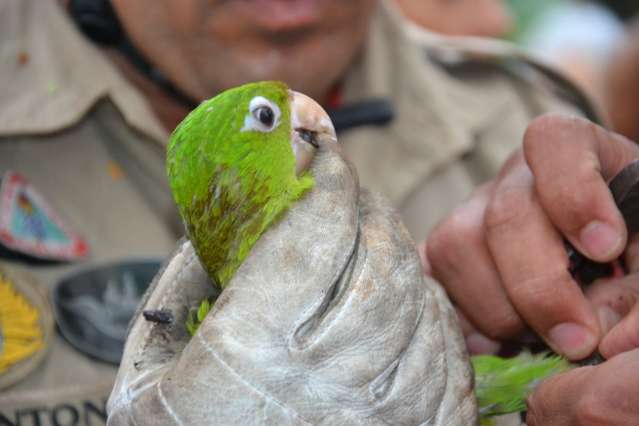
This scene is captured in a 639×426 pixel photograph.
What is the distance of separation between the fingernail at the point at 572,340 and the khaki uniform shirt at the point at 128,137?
3.19 ft

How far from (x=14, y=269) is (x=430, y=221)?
1.01 m

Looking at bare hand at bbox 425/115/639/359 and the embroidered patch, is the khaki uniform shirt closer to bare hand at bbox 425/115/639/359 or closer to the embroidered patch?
the embroidered patch

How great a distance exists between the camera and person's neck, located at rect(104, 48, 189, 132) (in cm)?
199

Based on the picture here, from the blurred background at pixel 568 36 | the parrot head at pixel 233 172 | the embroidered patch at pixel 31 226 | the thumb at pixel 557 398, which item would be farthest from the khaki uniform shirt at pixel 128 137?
the thumb at pixel 557 398

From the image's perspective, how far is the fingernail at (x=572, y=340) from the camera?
1025mm

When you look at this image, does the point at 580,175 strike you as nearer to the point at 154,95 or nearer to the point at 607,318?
the point at 607,318

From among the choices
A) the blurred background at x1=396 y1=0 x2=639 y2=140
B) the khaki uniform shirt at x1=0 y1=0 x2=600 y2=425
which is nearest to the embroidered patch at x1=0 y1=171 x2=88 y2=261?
the khaki uniform shirt at x1=0 y1=0 x2=600 y2=425

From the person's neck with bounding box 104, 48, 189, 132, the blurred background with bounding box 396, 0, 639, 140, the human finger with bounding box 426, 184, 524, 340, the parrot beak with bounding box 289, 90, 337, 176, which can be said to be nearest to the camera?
the parrot beak with bounding box 289, 90, 337, 176

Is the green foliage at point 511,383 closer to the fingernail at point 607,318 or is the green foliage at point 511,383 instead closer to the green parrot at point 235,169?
the fingernail at point 607,318

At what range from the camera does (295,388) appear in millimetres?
826

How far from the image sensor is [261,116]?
0.91 metres

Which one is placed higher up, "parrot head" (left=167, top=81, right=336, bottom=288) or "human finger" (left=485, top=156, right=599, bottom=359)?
"parrot head" (left=167, top=81, right=336, bottom=288)

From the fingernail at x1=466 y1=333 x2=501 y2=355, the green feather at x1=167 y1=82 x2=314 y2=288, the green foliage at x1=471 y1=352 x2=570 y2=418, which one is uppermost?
the green feather at x1=167 y1=82 x2=314 y2=288

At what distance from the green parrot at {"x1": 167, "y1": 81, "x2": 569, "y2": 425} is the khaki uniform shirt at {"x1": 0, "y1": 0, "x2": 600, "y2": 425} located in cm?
85
